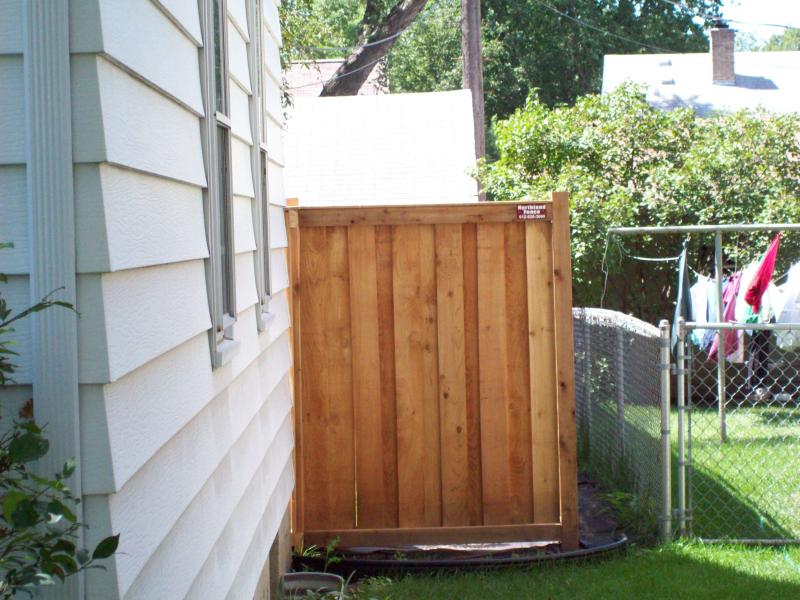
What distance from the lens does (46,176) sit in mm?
2010

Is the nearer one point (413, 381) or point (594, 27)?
point (413, 381)

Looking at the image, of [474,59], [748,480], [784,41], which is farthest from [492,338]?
[784,41]

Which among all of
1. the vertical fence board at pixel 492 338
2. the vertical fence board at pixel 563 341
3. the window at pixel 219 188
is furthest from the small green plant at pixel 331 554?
the window at pixel 219 188

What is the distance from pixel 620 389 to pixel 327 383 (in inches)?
92.6

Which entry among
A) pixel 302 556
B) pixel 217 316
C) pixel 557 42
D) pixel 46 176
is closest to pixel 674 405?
pixel 302 556

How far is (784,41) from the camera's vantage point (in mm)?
76188

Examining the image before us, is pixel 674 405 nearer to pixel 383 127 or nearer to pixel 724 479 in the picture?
pixel 724 479

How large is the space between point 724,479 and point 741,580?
2.48 metres

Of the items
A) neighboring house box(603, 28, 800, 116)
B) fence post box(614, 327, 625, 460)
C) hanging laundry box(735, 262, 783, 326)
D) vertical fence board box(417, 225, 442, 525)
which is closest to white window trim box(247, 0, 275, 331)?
vertical fence board box(417, 225, 442, 525)

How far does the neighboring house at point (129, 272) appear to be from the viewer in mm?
2006

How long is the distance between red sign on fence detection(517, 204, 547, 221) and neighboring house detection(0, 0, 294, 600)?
2.75 meters

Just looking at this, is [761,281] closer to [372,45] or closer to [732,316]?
[732,316]

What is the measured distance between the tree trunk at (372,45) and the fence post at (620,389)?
9.38 meters

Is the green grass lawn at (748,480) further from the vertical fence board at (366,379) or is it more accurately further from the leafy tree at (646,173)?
the leafy tree at (646,173)
